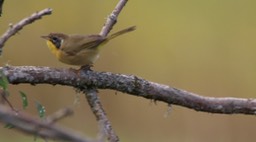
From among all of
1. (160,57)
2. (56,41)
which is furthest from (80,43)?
(160,57)

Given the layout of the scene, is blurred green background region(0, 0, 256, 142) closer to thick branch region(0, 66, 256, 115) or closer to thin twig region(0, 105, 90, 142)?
thick branch region(0, 66, 256, 115)

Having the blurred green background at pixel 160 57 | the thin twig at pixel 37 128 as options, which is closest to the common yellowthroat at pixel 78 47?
the thin twig at pixel 37 128

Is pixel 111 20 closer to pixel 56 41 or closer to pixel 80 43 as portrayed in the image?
pixel 80 43

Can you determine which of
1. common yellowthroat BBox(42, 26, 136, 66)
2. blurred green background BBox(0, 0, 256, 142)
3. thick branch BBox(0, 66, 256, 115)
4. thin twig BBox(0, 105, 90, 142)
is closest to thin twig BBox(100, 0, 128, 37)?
common yellowthroat BBox(42, 26, 136, 66)

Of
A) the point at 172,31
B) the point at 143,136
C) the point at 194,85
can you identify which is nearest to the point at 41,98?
the point at 143,136

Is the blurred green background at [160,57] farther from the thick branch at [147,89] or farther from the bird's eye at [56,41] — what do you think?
the thick branch at [147,89]

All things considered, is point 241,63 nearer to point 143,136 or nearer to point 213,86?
point 213,86
